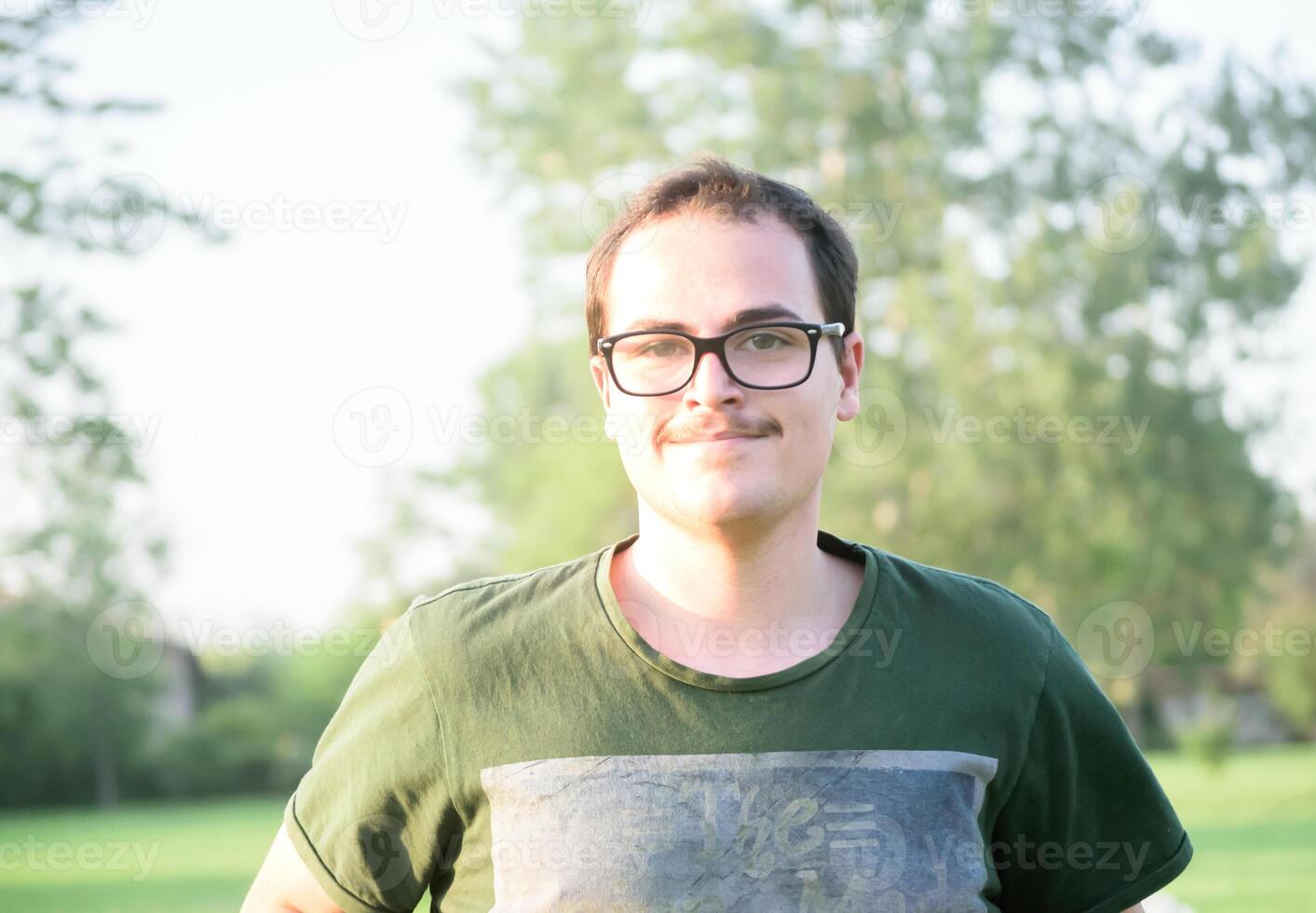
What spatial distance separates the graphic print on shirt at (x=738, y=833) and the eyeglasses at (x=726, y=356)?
570 mm

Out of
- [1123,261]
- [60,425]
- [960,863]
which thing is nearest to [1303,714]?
[1123,261]

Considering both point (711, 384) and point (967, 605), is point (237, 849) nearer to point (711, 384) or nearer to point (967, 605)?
point (967, 605)

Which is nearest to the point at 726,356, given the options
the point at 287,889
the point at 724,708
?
the point at 724,708

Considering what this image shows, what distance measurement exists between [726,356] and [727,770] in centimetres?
63

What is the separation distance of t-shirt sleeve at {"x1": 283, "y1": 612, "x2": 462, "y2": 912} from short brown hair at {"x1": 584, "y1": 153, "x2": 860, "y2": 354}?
674 mm

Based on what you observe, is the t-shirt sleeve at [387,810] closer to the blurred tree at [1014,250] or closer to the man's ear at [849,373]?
→ the man's ear at [849,373]

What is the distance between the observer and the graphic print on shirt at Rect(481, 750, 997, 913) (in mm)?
2027

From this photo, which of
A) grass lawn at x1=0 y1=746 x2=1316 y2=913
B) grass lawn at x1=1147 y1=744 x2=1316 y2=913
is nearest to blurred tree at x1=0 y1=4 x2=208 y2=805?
grass lawn at x1=0 y1=746 x2=1316 y2=913

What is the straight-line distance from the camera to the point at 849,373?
2385 mm

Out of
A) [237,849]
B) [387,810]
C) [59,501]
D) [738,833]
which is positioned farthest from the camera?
[237,849]

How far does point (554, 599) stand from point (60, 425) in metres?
11.8

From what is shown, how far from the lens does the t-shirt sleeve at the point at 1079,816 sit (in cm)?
223

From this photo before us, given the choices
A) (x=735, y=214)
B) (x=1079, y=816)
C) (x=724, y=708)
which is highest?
(x=735, y=214)

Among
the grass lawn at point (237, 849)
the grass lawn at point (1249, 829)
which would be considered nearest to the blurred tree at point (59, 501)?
the grass lawn at point (237, 849)
